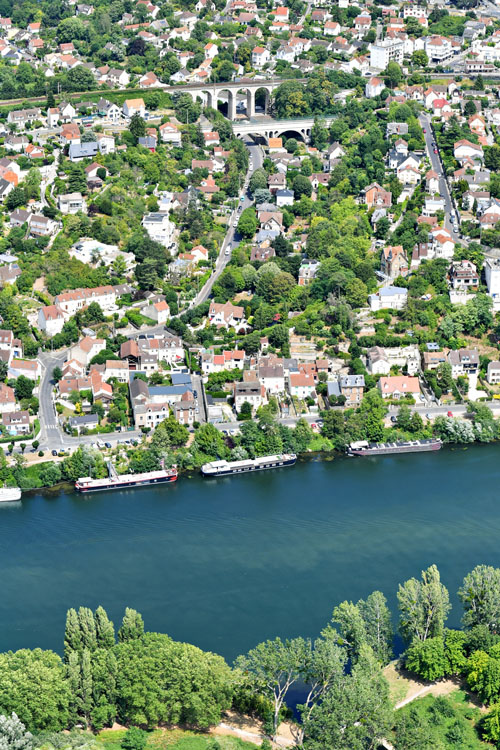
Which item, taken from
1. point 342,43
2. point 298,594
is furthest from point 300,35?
point 298,594

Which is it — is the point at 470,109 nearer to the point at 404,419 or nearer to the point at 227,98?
the point at 227,98

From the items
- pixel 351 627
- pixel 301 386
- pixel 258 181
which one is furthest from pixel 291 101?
pixel 351 627

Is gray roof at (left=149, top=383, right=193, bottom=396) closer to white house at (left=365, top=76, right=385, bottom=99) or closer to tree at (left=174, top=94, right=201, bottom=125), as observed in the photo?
tree at (left=174, top=94, right=201, bottom=125)

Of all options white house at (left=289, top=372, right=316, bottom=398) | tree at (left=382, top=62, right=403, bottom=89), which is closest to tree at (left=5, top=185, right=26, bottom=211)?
white house at (left=289, top=372, right=316, bottom=398)

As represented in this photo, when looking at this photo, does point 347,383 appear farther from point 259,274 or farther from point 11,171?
point 11,171

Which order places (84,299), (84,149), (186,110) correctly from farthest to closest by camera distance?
(186,110) → (84,149) → (84,299)
